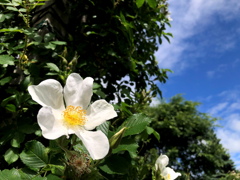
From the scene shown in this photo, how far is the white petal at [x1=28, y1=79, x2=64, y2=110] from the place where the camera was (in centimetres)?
59

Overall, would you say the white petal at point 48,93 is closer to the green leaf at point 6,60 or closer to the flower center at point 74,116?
the flower center at point 74,116

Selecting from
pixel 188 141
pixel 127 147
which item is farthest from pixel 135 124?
pixel 188 141

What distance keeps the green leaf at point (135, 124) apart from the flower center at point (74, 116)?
221 millimetres

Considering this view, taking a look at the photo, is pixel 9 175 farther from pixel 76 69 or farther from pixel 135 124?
pixel 76 69

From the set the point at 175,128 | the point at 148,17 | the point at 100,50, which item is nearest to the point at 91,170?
the point at 100,50

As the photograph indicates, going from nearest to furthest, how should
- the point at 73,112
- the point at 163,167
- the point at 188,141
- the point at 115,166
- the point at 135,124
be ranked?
1. the point at 73,112
2. the point at 115,166
3. the point at 135,124
4. the point at 163,167
5. the point at 188,141

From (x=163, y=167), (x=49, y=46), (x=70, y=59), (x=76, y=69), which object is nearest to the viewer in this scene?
(x=163, y=167)

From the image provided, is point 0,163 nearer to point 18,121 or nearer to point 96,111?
point 18,121

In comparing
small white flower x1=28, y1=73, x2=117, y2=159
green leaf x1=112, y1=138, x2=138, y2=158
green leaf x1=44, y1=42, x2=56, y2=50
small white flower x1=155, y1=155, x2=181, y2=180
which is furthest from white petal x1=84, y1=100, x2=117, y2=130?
green leaf x1=44, y1=42, x2=56, y2=50

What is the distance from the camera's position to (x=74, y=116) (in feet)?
2.07

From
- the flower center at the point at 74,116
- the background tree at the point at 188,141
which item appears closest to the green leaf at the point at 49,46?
the flower center at the point at 74,116

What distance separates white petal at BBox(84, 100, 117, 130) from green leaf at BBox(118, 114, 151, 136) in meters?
0.20

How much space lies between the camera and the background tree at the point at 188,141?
807cm

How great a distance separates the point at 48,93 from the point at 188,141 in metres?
8.48
